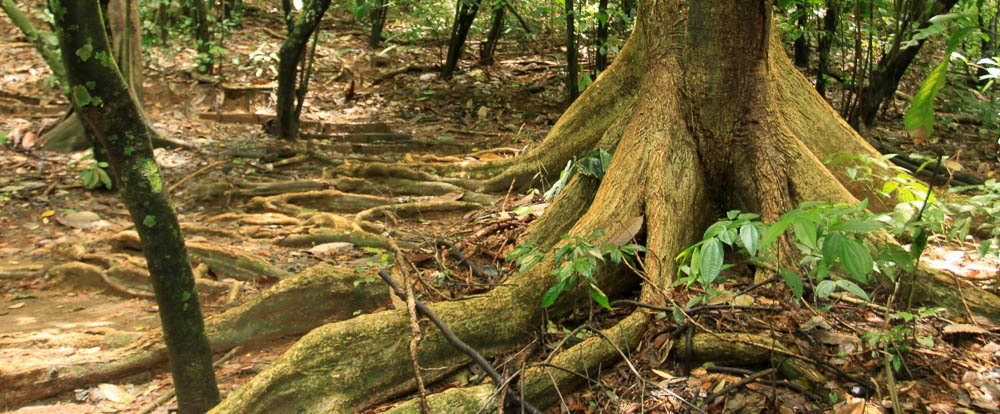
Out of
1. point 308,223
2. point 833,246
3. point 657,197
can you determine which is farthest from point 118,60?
point 833,246

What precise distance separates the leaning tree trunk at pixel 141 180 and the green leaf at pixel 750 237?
7.06 ft

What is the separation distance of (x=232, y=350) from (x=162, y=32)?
10735 millimetres

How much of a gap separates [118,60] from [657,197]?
6.25 m

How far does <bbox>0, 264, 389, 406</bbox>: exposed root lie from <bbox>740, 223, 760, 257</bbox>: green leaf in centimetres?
256

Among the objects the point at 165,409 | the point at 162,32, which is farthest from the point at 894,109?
the point at 162,32

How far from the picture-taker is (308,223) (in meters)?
6.05

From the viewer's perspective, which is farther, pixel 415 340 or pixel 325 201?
pixel 325 201

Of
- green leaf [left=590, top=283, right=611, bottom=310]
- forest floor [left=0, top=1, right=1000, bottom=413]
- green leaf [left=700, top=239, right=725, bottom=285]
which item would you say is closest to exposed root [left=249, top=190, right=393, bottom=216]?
forest floor [left=0, top=1, right=1000, bottom=413]

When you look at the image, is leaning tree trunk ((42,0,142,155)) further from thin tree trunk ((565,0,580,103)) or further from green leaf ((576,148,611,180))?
green leaf ((576,148,611,180))

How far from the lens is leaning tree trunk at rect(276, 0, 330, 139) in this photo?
835 cm

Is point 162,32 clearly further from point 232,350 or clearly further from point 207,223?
point 232,350

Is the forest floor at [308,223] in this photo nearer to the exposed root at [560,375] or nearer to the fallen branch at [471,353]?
the exposed root at [560,375]

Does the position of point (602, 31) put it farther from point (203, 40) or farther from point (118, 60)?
point (203, 40)

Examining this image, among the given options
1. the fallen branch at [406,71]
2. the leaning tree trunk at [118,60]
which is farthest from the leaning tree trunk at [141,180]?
the fallen branch at [406,71]
